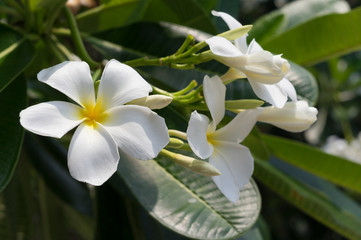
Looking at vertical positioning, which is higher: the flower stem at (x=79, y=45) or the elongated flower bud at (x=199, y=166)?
the flower stem at (x=79, y=45)

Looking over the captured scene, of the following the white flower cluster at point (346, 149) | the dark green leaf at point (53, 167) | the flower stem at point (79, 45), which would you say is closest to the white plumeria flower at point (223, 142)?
the flower stem at point (79, 45)

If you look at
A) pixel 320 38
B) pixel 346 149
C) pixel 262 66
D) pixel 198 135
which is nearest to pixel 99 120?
pixel 198 135

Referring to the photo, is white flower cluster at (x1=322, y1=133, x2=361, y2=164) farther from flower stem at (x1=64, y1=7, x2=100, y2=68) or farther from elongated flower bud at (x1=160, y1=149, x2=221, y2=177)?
elongated flower bud at (x1=160, y1=149, x2=221, y2=177)

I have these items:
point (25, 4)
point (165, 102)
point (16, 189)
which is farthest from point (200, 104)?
point (16, 189)

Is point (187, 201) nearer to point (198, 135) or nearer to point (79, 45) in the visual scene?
point (198, 135)

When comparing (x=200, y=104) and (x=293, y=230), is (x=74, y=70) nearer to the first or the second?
(x=200, y=104)

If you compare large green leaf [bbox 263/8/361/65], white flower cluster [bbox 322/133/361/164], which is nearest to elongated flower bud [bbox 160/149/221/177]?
large green leaf [bbox 263/8/361/65]

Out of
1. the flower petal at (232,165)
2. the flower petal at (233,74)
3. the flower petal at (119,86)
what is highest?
the flower petal at (119,86)

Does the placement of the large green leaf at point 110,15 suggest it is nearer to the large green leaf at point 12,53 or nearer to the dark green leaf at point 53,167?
the large green leaf at point 12,53
